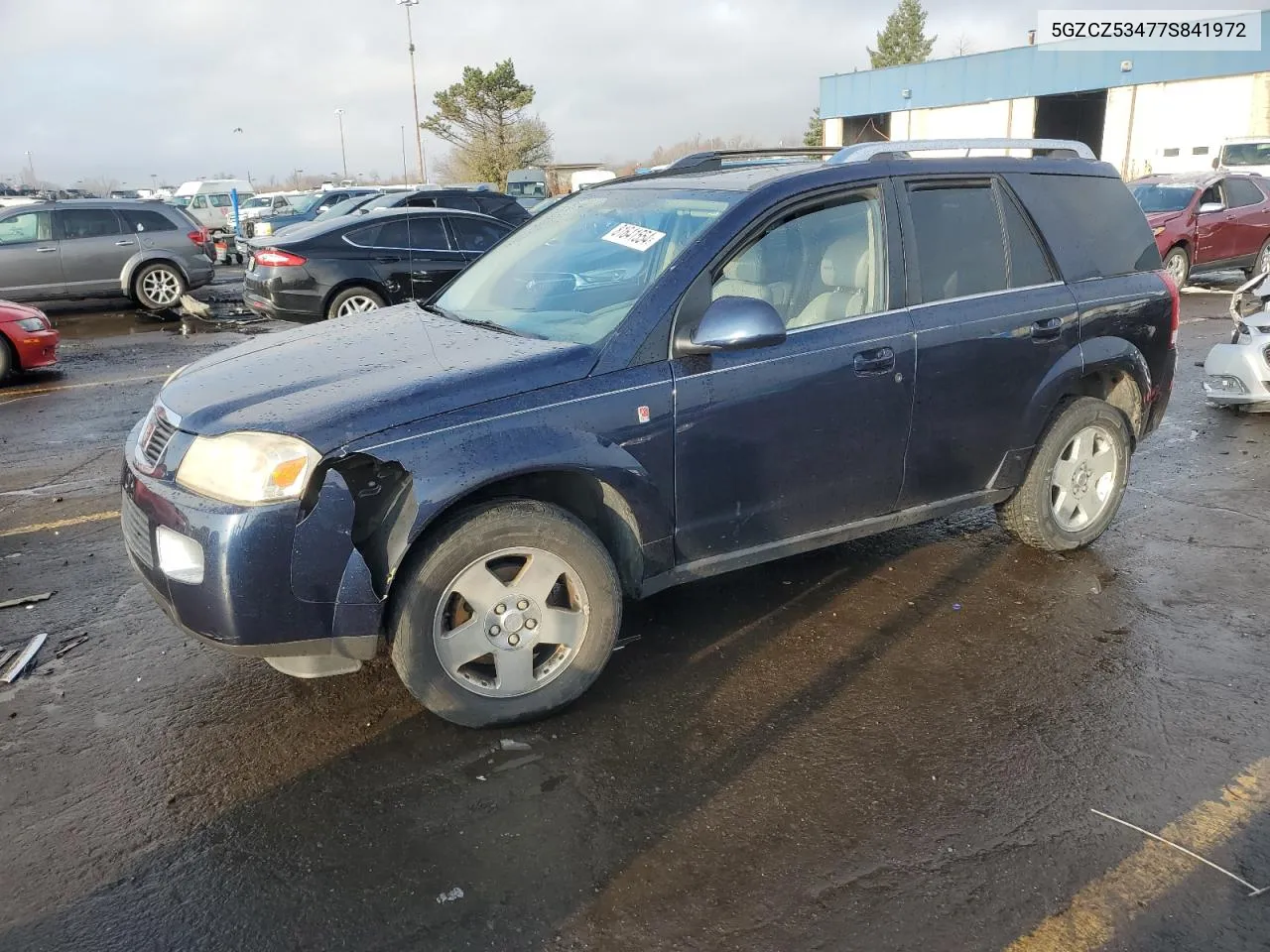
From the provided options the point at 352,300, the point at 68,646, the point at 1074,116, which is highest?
the point at 1074,116

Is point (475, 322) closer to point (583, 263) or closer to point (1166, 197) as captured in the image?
point (583, 263)

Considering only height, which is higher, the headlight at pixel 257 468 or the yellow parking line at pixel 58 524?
→ the headlight at pixel 257 468

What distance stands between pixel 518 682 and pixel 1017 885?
1645 millimetres

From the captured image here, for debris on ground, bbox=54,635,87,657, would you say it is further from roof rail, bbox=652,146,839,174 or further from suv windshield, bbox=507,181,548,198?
suv windshield, bbox=507,181,548,198

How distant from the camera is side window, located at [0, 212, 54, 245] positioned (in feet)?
45.8

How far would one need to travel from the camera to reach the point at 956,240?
4328 mm

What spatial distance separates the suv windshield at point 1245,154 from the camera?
20844 mm

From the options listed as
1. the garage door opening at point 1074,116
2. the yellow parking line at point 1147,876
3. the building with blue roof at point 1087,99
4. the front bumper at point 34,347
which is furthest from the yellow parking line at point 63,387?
the garage door opening at point 1074,116

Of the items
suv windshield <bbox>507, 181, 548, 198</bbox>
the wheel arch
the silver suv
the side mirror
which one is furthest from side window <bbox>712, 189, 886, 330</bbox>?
suv windshield <bbox>507, 181, 548, 198</bbox>

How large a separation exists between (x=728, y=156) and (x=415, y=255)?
7.10 meters

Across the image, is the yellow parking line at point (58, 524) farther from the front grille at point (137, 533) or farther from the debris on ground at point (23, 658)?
the front grille at point (137, 533)

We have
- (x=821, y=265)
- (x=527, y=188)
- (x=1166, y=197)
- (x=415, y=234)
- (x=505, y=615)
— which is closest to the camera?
(x=505, y=615)

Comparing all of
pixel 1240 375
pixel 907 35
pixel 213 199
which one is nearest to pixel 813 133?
pixel 907 35

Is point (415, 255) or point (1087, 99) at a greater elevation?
point (1087, 99)
